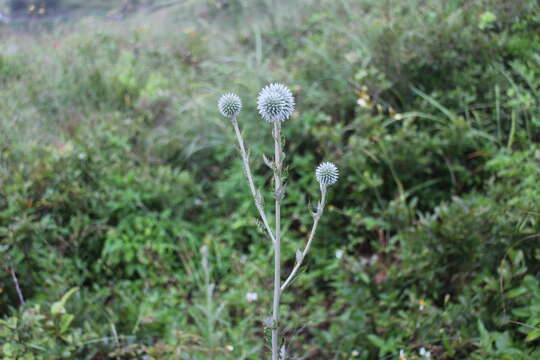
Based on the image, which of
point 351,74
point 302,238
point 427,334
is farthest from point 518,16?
point 427,334

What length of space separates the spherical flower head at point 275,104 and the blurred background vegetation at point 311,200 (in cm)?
76

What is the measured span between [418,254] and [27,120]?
3.30m

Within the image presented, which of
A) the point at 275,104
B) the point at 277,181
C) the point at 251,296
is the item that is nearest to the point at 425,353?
the point at 251,296

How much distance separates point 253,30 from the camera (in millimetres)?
5172

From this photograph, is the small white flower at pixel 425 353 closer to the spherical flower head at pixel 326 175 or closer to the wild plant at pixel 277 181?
the wild plant at pixel 277 181

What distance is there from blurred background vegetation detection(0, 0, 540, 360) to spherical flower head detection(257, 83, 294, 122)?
2.51ft

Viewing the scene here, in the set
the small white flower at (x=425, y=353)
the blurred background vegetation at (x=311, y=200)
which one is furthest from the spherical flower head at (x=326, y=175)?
the small white flower at (x=425, y=353)

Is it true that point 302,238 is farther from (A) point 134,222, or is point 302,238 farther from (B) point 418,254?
(A) point 134,222

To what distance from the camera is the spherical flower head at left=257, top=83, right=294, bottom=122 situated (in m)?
1.27

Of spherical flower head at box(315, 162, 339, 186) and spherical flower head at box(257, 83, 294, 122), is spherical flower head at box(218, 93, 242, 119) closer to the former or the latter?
spherical flower head at box(257, 83, 294, 122)

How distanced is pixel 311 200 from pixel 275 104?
5.43 ft

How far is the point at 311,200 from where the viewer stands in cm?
287

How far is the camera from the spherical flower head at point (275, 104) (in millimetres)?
1274

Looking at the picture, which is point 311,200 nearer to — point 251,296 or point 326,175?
point 251,296
